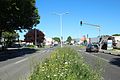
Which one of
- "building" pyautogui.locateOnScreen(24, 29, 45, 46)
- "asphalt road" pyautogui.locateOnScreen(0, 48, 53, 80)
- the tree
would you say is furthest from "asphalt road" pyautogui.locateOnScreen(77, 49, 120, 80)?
"building" pyautogui.locateOnScreen(24, 29, 45, 46)

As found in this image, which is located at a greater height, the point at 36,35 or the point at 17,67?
the point at 36,35

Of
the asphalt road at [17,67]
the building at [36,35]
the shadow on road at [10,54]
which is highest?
the building at [36,35]

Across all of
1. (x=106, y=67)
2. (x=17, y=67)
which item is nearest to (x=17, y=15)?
(x=17, y=67)

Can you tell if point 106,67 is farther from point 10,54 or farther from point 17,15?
point 10,54

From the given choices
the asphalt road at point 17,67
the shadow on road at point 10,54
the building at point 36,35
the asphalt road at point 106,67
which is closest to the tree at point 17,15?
the shadow on road at point 10,54

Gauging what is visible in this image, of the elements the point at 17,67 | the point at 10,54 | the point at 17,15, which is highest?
the point at 17,15

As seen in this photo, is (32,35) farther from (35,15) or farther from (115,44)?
(35,15)

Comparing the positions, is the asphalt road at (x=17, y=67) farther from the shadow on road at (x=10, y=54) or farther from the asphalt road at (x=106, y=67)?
the shadow on road at (x=10, y=54)

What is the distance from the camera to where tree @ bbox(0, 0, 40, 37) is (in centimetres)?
4836

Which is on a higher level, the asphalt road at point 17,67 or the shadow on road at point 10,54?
the shadow on road at point 10,54

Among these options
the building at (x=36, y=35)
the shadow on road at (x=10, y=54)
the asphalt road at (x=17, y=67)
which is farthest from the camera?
the building at (x=36, y=35)

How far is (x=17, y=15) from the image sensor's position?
176 ft

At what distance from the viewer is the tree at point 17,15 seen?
159 feet

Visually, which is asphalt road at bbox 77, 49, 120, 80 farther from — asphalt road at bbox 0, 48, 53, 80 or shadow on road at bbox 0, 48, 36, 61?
shadow on road at bbox 0, 48, 36, 61
